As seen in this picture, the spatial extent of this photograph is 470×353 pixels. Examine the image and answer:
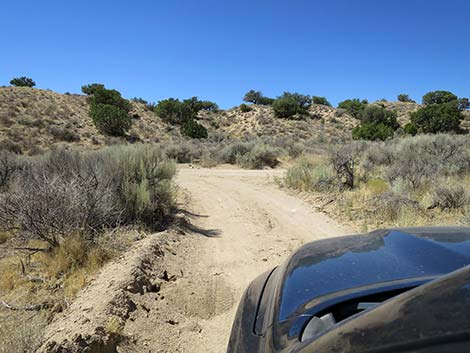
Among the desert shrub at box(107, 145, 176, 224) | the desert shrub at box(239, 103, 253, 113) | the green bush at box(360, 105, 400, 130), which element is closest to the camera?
the desert shrub at box(107, 145, 176, 224)

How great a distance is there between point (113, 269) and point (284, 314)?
3.72 meters

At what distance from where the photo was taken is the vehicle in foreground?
1.02m

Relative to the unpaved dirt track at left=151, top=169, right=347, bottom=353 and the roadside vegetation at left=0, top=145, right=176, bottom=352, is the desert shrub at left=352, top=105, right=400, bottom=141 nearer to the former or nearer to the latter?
the unpaved dirt track at left=151, top=169, right=347, bottom=353

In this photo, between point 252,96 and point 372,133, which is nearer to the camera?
point 372,133

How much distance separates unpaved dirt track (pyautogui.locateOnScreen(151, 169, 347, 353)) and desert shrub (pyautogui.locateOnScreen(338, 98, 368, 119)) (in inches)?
1799

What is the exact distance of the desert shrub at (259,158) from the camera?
19.7 metres

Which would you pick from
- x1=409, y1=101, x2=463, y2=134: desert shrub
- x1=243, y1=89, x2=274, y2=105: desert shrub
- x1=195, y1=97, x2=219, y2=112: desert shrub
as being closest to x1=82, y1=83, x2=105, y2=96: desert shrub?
x1=195, y1=97, x2=219, y2=112: desert shrub

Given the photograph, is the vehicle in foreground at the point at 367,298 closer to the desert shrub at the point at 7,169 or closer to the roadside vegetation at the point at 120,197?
the roadside vegetation at the point at 120,197

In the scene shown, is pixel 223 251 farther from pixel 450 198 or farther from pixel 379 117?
pixel 379 117

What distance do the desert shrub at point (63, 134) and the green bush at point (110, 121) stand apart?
13.4ft

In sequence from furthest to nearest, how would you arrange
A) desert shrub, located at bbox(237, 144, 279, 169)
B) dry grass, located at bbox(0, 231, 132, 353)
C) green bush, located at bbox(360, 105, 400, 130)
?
green bush, located at bbox(360, 105, 400, 130) → desert shrub, located at bbox(237, 144, 279, 169) → dry grass, located at bbox(0, 231, 132, 353)

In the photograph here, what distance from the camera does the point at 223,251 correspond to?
623 cm

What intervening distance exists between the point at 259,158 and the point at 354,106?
1644 inches

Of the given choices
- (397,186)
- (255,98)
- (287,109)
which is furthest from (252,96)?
(397,186)
